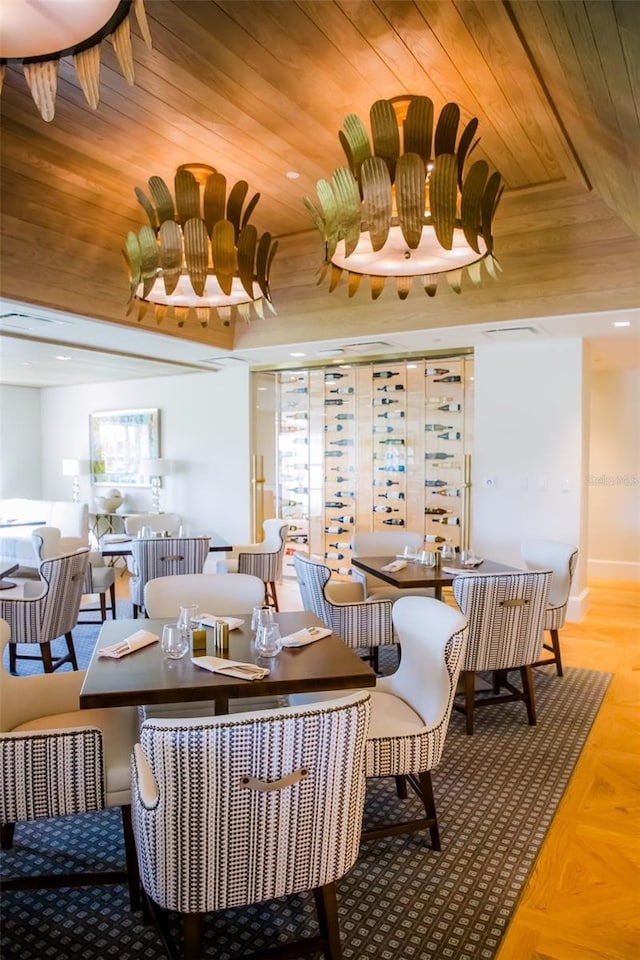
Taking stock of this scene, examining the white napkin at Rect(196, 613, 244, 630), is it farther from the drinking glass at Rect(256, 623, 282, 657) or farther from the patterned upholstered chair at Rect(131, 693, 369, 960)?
the patterned upholstered chair at Rect(131, 693, 369, 960)

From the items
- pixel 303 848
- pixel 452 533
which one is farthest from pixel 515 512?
pixel 303 848

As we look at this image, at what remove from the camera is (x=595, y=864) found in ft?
8.30

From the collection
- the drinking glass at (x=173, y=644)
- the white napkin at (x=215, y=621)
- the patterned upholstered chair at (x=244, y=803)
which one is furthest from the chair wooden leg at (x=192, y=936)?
the white napkin at (x=215, y=621)

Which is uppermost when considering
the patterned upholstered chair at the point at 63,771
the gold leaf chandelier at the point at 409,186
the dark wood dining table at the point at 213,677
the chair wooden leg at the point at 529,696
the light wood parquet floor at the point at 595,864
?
the gold leaf chandelier at the point at 409,186

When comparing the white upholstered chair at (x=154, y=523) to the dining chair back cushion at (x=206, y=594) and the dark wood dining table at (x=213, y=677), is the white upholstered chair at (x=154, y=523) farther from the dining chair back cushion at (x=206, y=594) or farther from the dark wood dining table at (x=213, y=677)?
the dark wood dining table at (x=213, y=677)

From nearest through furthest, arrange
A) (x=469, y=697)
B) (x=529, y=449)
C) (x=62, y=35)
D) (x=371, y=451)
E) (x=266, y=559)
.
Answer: (x=62, y=35) → (x=469, y=697) → (x=266, y=559) → (x=529, y=449) → (x=371, y=451)

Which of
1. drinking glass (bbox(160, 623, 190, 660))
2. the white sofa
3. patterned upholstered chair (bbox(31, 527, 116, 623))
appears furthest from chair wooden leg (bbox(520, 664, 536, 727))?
the white sofa

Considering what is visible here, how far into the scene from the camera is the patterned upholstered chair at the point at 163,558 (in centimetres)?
511

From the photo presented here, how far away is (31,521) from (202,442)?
2351 millimetres

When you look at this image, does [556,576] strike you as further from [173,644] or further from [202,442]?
[202,442]

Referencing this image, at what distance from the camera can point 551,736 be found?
12.0 ft

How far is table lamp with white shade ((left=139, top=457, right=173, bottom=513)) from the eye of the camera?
27.4 feet

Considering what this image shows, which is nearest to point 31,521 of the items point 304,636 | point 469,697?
point 469,697

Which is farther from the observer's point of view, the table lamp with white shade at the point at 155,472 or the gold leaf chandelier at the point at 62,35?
the table lamp with white shade at the point at 155,472
